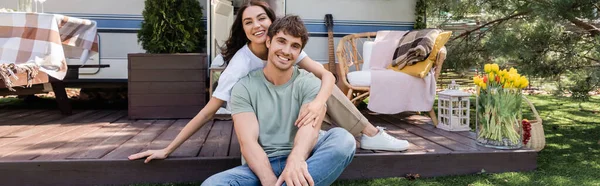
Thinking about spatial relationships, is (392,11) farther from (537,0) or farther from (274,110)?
(274,110)

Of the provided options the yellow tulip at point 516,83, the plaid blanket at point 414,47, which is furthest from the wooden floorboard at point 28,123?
the yellow tulip at point 516,83

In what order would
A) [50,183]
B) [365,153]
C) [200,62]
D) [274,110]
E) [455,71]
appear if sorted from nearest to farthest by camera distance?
[274,110]
[50,183]
[365,153]
[200,62]
[455,71]

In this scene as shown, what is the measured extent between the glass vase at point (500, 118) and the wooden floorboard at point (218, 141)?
1456 millimetres

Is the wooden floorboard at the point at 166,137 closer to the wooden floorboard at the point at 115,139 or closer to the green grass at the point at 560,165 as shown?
the wooden floorboard at the point at 115,139

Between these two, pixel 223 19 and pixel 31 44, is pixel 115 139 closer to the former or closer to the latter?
pixel 31 44

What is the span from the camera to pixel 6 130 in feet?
11.3

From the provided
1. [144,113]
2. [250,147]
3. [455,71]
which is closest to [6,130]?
[144,113]

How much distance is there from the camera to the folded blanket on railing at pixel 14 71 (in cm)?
329

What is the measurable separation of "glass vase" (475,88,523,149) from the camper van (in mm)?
2615

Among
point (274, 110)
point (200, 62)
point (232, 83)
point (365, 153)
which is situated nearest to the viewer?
point (274, 110)

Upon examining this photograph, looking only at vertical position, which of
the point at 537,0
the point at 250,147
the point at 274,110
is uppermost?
the point at 537,0

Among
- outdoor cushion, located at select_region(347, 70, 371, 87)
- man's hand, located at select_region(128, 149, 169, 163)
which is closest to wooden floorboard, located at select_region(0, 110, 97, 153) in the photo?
man's hand, located at select_region(128, 149, 169, 163)

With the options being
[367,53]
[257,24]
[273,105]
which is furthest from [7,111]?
[273,105]

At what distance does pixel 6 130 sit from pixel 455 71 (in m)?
4.17
